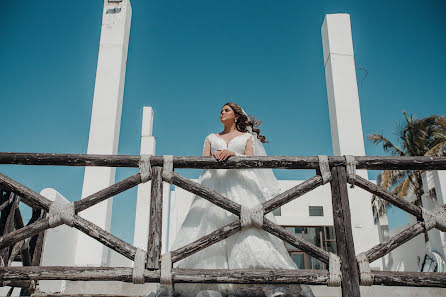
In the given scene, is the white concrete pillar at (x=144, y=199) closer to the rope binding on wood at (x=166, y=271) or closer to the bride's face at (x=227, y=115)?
the bride's face at (x=227, y=115)

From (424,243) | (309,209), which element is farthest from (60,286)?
(424,243)

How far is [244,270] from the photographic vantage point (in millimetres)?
2885

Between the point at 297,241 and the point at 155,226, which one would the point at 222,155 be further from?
the point at 297,241

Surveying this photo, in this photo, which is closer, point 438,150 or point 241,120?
point 241,120

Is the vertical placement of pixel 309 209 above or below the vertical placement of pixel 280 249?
above

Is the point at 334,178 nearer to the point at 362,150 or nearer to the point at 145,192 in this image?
the point at 362,150

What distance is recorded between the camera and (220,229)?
3.01m

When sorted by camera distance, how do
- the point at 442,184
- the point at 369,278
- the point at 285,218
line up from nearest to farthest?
1. the point at 369,278
2. the point at 442,184
3. the point at 285,218

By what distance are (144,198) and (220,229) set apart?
25.8 feet

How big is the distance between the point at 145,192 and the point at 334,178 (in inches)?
319

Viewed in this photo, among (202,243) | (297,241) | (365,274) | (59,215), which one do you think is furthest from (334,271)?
(59,215)

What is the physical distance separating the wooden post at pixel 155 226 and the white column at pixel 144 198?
6.97 metres

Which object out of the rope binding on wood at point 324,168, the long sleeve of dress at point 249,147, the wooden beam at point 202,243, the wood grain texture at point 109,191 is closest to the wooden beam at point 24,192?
the wood grain texture at point 109,191

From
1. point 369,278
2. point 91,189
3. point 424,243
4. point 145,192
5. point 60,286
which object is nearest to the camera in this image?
point 369,278
